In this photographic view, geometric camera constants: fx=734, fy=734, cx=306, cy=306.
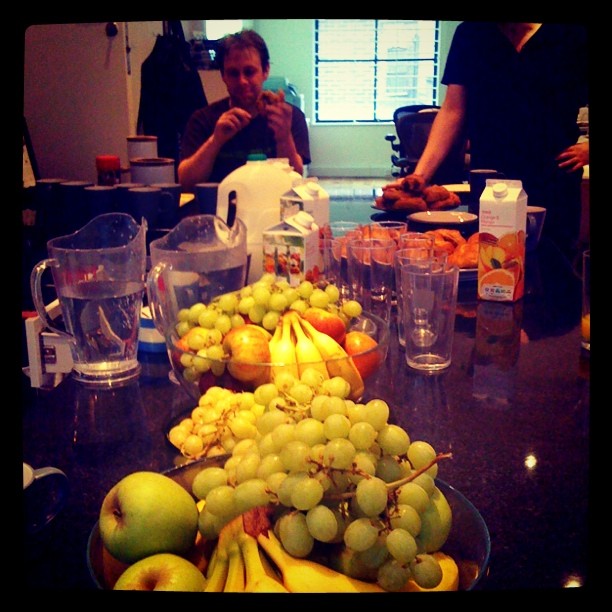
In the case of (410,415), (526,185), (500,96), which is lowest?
(410,415)

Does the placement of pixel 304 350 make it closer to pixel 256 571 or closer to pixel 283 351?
pixel 283 351

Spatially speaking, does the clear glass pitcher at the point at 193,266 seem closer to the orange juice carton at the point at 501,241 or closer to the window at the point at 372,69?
the orange juice carton at the point at 501,241

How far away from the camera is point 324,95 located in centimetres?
829

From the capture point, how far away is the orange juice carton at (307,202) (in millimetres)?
1101

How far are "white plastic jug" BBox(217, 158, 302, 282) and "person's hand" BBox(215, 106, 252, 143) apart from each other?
1.08m

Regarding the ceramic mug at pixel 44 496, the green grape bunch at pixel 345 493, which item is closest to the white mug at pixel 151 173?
the ceramic mug at pixel 44 496

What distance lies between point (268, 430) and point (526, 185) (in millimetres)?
1625

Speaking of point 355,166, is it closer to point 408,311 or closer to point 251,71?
point 251,71

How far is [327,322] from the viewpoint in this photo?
72 cm

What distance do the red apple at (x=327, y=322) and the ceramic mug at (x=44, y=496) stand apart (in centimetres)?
29

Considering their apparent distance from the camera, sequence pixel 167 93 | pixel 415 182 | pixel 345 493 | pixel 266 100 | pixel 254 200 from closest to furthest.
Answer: pixel 345 493 → pixel 254 200 → pixel 415 182 → pixel 266 100 → pixel 167 93

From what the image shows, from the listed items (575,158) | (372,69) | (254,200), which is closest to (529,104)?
(575,158)

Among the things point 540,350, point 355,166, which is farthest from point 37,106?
point 355,166

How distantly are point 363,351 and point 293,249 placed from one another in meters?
0.32
